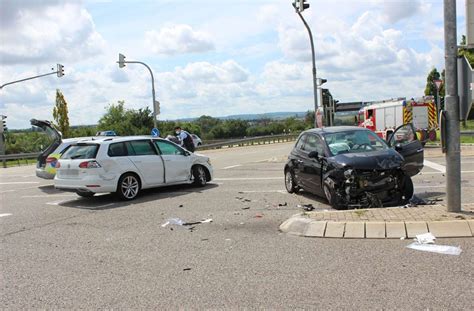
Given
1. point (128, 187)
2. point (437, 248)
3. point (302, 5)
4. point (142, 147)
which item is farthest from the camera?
point (302, 5)

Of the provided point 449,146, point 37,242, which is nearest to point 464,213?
point 449,146

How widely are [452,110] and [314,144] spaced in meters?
3.51

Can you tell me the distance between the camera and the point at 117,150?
1145cm

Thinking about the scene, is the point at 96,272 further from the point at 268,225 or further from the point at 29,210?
the point at 29,210

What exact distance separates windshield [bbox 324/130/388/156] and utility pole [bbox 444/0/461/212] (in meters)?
2.32

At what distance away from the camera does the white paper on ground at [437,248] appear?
573 centimetres

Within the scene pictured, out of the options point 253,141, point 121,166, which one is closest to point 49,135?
point 121,166

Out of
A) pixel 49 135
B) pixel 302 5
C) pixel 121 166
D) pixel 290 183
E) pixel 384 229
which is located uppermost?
pixel 302 5

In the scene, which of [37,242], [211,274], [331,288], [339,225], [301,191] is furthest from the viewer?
[301,191]

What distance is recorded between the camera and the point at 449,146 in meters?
7.04

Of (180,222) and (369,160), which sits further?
(369,160)

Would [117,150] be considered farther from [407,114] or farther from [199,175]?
[407,114]

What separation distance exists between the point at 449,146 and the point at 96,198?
8355mm

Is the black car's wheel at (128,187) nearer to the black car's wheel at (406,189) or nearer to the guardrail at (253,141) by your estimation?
the black car's wheel at (406,189)
